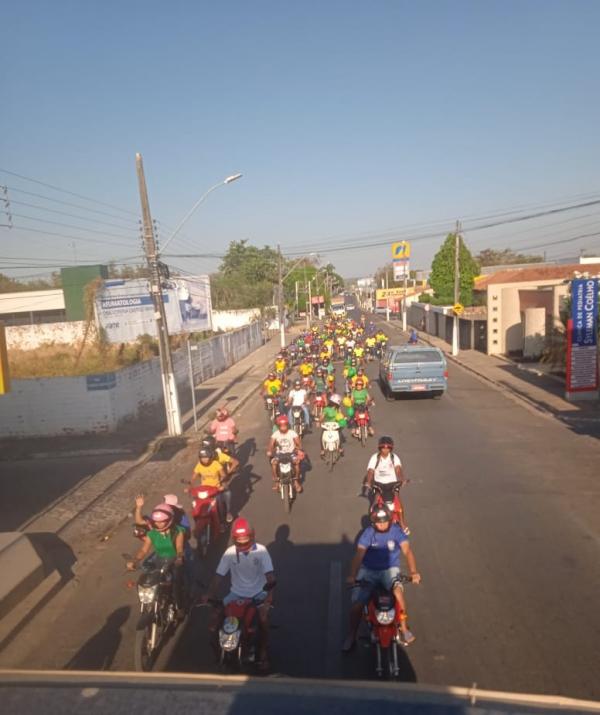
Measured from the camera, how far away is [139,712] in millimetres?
3662

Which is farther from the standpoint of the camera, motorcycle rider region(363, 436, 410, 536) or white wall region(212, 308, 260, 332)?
white wall region(212, 308, 260, 332)

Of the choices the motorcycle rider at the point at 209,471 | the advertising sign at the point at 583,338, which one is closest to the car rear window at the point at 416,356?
the advertising sign at the point at 583,338

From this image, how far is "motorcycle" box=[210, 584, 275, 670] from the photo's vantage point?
15.8 ft

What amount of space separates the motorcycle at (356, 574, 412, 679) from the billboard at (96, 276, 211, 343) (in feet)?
58.7

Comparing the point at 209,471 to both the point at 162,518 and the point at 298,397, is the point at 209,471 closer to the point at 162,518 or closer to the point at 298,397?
the point at 162,518

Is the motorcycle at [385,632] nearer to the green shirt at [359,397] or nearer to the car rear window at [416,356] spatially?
the green shirt at [359,397]

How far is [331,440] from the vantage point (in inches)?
460

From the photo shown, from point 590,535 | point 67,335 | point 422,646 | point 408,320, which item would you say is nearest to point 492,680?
point 422,646

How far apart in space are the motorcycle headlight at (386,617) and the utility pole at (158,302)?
12090 millimetres

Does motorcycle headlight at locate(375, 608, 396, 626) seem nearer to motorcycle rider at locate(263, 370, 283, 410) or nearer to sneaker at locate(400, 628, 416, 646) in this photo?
sneaker at locate(400, 628, 416, 646)

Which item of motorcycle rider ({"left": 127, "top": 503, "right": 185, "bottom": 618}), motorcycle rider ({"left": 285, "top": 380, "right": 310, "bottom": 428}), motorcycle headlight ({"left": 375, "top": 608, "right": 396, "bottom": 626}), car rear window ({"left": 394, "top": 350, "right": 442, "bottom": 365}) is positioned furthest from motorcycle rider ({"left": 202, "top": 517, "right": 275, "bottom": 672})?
car rear window ({"left": 394, "top": 350, "right": 442, "bottom": 365})

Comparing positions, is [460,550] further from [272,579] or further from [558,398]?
[558,398]

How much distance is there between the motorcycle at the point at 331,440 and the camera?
11.7m

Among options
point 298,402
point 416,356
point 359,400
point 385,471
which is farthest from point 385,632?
point 416,356
